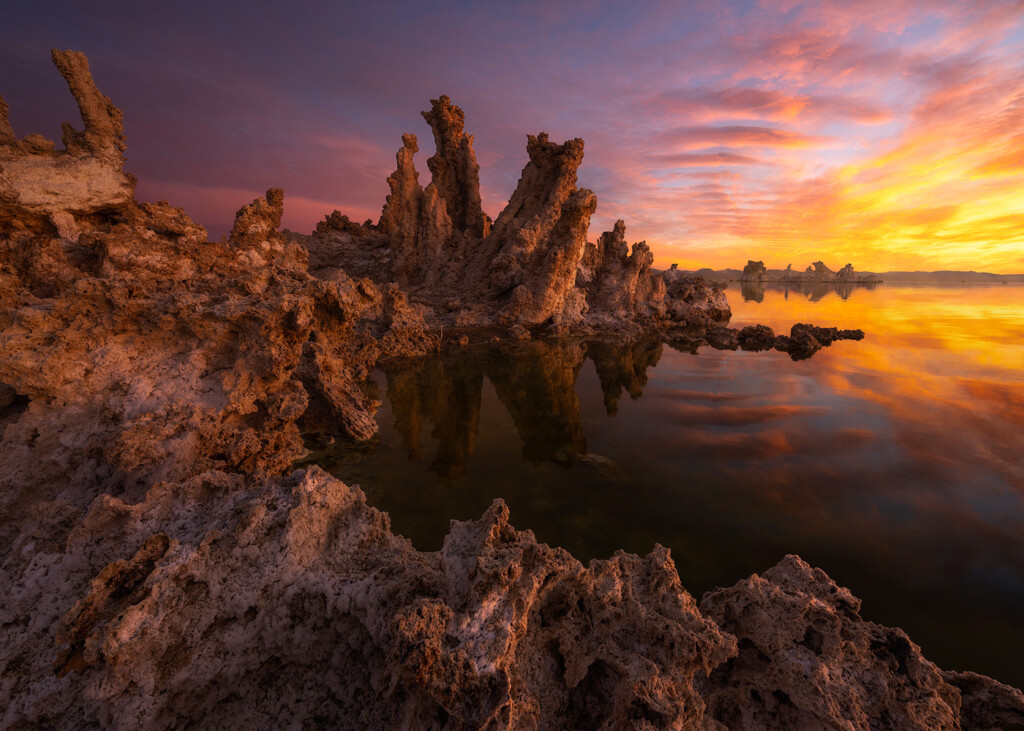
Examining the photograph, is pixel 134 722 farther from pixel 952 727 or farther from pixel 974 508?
pixel 974 508

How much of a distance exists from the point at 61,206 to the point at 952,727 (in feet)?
56.8

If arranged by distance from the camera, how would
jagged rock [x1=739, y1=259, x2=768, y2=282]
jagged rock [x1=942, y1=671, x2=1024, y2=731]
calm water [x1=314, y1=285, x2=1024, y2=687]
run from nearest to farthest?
jagged rock [x1=942, y1=671, x2=1024, y2=731]
calm water [x1=314, y1=285, x2=1024, y2=687]
jagged rock [x1=739, y1=259, x2=768, y2=282]

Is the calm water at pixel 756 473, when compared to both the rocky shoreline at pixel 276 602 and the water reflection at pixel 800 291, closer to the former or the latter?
the rocky shoreline at pixel 276 602

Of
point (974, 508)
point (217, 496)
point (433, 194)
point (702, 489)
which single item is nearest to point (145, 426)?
point (217, 496)

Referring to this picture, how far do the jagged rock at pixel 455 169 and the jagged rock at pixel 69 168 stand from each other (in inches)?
1320

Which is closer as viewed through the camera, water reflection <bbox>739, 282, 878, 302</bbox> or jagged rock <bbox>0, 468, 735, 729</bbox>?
jagged rock <bbox>0, 468, 735, 729</bbox>

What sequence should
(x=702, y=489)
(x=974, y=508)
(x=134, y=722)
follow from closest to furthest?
(x=134, y=722)
(x=974, y=508)
(x=702, y=489)

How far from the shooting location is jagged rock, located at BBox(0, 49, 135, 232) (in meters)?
8.74

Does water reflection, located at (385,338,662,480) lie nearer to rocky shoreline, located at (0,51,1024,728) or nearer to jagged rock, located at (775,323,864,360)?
rocky shoreline, located at (0,51,1024,728)

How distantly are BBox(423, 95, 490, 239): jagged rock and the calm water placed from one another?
3002cm

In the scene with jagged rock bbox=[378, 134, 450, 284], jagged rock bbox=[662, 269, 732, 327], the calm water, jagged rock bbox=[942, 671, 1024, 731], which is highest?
jagged rock bbox=[378, 134, 450, 284]

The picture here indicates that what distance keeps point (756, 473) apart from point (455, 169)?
43.9 m

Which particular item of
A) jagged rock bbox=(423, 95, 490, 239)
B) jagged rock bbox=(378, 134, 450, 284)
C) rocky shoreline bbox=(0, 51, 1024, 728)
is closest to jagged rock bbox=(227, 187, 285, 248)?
rocky shoreline bbox=(0, 51, 1024, 728)

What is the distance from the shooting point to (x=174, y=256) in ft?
33.6
